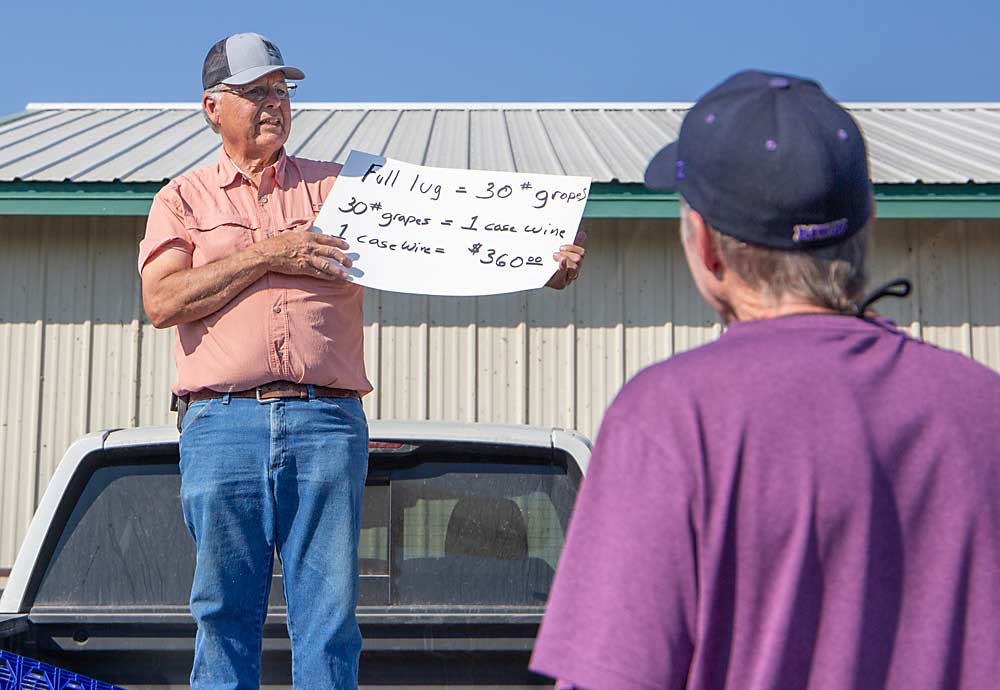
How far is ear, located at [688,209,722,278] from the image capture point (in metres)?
1.44

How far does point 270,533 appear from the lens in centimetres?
257

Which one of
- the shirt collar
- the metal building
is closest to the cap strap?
the shirt collar

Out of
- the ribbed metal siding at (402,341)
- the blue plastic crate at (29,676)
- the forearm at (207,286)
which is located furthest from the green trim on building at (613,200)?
the blue plastic crate at (29,676)

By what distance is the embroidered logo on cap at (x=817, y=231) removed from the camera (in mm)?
1381

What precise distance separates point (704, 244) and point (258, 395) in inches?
56.5

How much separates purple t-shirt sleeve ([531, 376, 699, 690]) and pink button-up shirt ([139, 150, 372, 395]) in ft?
4.68

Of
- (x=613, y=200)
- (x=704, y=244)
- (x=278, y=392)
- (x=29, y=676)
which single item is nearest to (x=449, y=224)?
(x=278, y=392)

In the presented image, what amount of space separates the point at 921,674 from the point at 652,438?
412mm

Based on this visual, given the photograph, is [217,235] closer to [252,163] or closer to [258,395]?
[252,163]

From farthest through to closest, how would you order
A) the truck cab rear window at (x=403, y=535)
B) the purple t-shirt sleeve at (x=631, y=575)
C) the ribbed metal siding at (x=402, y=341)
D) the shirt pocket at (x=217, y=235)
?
the ribbed metal siding at (x=402, y=341), the truck cab rear window at (x=403, y=535), the shirt pocket at (x=217, y=235), the purple t-shirt sleeve at (x=631, y=575)

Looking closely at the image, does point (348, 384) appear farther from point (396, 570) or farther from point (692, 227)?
point (692, 227)

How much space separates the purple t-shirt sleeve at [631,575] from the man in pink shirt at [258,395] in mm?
1326

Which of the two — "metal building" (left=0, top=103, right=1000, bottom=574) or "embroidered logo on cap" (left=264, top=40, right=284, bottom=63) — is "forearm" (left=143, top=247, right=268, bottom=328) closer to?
"embroidered logo on cap" (left=264, top=40, right=284, bottom=63)

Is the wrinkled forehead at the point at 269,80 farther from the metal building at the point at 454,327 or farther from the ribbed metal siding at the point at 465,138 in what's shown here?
the metal building at the point at 454,327
